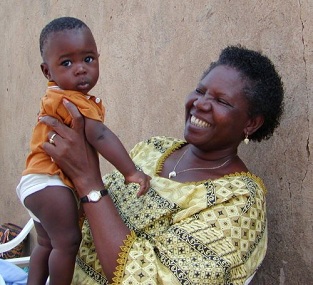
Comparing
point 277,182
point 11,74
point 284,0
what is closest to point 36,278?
point 277,182

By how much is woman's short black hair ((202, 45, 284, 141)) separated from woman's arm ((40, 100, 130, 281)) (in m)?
0.65

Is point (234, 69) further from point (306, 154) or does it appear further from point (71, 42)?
point (71, 42)

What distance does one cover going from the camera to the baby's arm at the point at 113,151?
6.41ft

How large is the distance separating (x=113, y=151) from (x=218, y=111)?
447mm

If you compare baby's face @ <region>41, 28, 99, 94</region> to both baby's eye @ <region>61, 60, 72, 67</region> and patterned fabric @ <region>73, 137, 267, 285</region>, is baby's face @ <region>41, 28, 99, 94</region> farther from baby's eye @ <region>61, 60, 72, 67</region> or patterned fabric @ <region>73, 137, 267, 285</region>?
patterned fabric @ <region>73, 137, 267, 285</region>

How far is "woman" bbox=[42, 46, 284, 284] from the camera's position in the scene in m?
1.87

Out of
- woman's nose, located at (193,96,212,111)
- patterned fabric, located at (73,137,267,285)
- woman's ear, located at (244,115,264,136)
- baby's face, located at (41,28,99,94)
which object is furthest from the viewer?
woman's ear, located at (244,115,264,136)

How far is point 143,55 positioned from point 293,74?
1342 mm

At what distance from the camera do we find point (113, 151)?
77.2 inches

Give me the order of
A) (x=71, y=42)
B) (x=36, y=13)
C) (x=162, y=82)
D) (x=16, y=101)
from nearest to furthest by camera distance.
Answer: (x=71, y=42) → (x=162, y=82) → (x=36, y=13) → (x=16, y=101)

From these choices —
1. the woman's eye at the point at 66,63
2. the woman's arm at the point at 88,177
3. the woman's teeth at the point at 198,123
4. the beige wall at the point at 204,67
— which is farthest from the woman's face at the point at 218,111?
the woman's eye at the point at 66,63

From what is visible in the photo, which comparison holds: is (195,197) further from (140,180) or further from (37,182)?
(37,182)

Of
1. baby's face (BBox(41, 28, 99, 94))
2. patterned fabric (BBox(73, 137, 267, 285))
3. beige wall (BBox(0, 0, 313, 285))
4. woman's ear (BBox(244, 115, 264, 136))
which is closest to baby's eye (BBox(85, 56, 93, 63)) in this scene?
baby's face (BBox(41, 28, 99, 94))

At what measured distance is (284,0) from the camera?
7.93 ft
